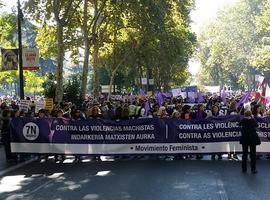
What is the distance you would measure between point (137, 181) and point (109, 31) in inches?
1270

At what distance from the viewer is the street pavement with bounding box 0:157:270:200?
10.7m

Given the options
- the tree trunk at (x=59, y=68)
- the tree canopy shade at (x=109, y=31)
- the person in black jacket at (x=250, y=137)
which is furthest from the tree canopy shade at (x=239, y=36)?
the person in black jacket at (x=250, y=137)

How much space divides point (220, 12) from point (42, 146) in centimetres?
8726

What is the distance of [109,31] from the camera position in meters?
43.8

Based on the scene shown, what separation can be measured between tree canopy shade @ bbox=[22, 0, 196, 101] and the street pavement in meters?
14.3

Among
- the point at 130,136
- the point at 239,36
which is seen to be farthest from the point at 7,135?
the point at 239,36

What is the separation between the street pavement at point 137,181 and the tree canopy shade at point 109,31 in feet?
47.0

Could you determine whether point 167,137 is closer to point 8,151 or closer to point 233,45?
point 8,151

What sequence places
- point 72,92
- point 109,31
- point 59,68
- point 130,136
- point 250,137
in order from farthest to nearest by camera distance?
point 109,31 < point 72,92 < point 59,68 < point 130,136 < point 250,137

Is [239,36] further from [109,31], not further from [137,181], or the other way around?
[137,181]

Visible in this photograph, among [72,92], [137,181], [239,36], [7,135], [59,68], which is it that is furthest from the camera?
[239,36]

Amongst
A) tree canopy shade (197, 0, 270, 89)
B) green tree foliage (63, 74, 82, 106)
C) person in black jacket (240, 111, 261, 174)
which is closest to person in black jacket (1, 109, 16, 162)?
person in black jacket (240, 111, 261, 174)

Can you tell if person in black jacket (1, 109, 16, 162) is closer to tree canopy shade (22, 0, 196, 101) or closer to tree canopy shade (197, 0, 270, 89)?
tree canopy shade (22, 0, 196, 101)

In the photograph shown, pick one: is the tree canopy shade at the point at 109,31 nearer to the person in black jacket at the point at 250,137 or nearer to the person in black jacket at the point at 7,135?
the person in black jacket at the point at 7,135
